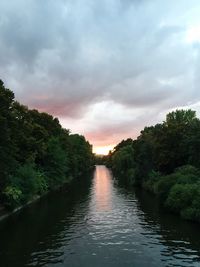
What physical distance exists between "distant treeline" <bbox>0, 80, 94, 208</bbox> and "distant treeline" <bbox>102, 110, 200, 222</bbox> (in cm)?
1964

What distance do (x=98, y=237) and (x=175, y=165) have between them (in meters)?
39.7

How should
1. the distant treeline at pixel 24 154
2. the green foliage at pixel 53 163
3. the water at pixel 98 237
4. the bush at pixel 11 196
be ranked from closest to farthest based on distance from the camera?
the water at pixel 98 237 → the distant treeline at pixel 24 154 → the bush at pixel 11 196 → the green foliage at pixel 53 163

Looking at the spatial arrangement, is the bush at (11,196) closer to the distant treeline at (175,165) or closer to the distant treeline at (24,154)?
the distant treeline at (24,154)

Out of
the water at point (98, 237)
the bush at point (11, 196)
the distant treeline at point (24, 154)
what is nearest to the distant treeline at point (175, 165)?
the water at point (98, 237)

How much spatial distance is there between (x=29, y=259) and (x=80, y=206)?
3070 centimetres

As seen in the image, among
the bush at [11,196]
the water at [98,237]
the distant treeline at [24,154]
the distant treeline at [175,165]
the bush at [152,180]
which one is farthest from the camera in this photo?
the bush at [152,180]

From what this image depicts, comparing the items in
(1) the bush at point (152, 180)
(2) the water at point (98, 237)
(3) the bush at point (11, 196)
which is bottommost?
(2) the water at point (98, 237)

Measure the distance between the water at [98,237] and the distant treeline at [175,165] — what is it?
7.69ft

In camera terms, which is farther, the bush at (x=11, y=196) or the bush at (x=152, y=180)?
the bush at (x=152, y=180)

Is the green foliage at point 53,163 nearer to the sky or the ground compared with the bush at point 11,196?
nearer to the sky

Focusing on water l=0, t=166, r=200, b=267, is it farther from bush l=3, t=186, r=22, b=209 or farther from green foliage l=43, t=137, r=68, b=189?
green foliage l=43, t=137, r=68, b=189

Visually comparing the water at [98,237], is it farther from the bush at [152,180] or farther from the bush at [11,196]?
the bush at [152,180]

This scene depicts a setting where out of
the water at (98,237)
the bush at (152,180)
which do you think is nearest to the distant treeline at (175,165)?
the bush at (152,180)

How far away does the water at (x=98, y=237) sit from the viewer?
105 feet
